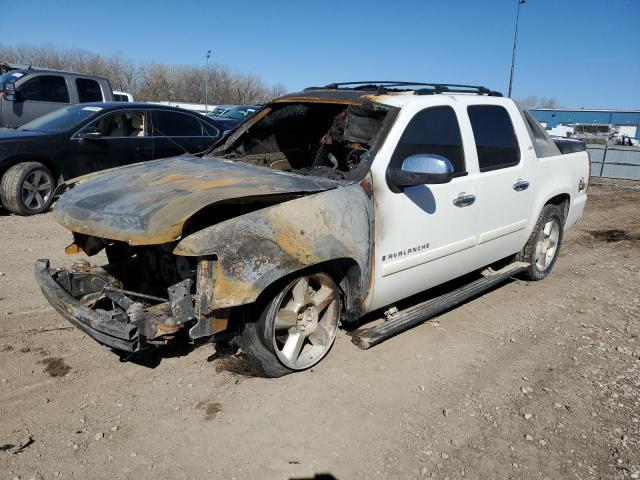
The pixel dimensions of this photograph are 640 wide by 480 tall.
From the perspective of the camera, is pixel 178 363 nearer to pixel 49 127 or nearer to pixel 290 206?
pixel 290 206

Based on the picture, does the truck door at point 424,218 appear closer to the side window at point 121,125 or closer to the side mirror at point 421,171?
the side mirror at point 421,171

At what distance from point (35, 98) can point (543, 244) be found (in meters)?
9.93

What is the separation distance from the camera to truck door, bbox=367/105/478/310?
359cm

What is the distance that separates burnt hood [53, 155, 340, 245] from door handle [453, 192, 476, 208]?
44.1 inches

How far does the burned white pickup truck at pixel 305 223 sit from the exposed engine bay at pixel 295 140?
15 millimetres

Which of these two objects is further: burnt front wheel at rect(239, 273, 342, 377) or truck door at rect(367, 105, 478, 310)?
truck door at rect(367, 105, 478, 310)

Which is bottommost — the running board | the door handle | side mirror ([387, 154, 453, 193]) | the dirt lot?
the dirt lot

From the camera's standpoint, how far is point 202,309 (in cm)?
276

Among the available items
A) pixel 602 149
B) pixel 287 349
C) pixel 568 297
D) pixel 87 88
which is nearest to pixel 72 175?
pixel 87 88

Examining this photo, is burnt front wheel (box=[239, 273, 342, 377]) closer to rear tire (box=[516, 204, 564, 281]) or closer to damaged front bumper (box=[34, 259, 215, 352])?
damaged front bumper (box=[34, 259, 215, 352])

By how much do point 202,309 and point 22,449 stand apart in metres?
1.15

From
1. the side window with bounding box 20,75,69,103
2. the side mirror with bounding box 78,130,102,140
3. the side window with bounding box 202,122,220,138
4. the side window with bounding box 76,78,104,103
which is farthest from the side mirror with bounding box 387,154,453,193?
the side window with bounding box 76,78,104,103

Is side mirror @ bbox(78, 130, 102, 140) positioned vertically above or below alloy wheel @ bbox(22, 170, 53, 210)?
above

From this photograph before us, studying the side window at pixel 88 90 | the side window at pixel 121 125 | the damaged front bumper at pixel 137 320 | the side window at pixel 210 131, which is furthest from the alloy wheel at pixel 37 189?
the damaged front bumper at pixel 137 320
